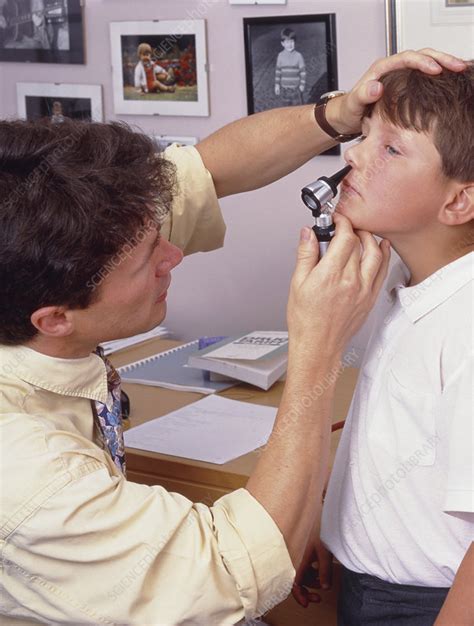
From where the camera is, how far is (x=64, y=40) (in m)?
2.29

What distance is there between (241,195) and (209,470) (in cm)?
82

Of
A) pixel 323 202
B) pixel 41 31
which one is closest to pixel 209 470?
pixel 323 202

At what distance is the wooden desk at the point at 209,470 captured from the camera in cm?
143

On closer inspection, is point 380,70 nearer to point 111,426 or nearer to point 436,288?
point 436,288

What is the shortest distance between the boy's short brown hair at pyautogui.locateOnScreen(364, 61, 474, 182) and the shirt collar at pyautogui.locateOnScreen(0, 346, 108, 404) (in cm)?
49

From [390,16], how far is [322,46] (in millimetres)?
166

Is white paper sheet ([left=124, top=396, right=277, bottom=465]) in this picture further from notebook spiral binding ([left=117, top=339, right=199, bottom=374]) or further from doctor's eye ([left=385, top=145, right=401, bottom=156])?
doctor's eye ([left=385, top=145, right=401, bottom=156])

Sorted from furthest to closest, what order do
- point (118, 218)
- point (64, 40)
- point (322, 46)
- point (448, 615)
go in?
point (64, 40) < point (322, 46) < point (118, 218) < point (448, 615)

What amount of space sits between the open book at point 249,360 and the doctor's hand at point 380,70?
1.90 ft

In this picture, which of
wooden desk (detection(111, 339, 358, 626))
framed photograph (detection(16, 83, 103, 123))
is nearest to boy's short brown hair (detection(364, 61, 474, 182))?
wooden desk (detection(111, 339, 358, 626))

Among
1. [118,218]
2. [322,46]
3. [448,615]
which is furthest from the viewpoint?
[322,46]

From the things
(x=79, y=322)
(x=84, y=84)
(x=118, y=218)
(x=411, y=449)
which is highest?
(x=84, y=84)

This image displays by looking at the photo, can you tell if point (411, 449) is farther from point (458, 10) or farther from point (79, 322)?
point (458, 10)

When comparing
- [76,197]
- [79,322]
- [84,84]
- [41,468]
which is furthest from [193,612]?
[84,84]
